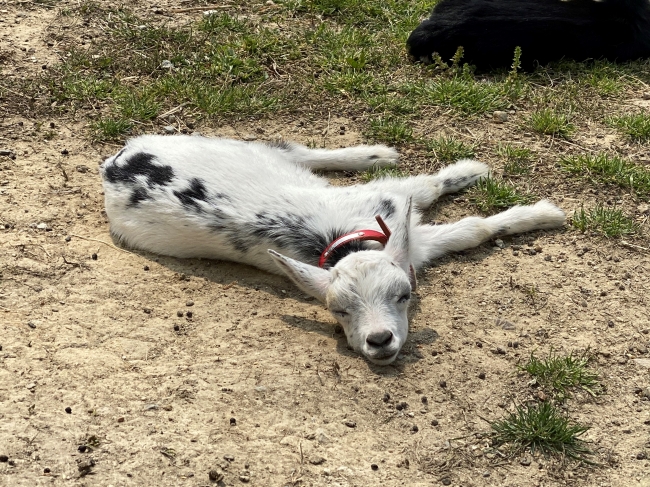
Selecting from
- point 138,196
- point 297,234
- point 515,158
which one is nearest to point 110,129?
point 138,196

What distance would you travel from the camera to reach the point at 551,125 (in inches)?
308

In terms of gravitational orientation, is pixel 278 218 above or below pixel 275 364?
above

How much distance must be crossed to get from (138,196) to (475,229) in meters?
2.39

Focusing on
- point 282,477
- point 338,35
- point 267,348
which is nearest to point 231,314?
point 267,348

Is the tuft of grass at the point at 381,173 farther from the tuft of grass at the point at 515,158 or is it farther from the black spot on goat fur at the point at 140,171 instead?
the black spot on goat fur at the point at 140,171

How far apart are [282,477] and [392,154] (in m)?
3.57

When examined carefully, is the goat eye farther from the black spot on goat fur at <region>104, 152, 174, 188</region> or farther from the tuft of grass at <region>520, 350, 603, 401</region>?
the black spot on goat fur at <region>104, 152, 174, 188</region>

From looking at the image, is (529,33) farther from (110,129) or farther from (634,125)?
(110,129)

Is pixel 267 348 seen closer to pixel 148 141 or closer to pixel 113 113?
pixel 148 141

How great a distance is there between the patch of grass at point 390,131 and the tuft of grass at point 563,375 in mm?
2907

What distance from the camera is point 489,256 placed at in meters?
6.56

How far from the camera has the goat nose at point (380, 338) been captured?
5266mm

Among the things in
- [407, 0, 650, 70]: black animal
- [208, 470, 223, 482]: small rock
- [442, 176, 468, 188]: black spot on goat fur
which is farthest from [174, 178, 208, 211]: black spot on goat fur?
[407, 0, 650, 70]: black animal

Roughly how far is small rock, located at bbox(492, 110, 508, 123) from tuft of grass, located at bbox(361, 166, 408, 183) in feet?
3.81
